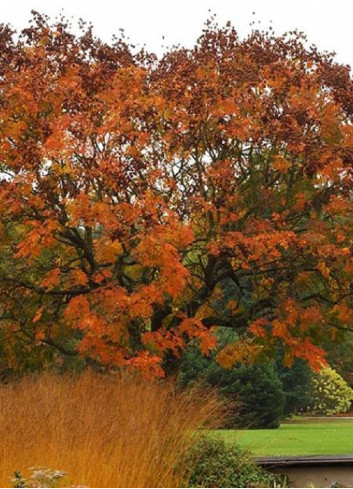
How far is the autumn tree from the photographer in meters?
14.0

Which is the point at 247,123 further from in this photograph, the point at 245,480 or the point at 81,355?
the point at 245,480

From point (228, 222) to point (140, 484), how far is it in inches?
265

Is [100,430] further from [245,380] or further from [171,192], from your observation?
[245,380]

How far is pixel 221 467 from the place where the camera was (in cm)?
1094

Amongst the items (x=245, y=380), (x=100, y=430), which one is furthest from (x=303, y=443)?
(x=100, y=430)

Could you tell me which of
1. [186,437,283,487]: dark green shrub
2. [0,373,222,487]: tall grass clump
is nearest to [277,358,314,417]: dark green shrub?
[186,437,283,487]: dark green shrub

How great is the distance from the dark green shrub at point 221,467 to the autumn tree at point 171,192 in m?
2.73

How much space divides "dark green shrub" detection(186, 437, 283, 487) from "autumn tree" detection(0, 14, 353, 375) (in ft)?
8.96

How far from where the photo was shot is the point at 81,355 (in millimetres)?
13797

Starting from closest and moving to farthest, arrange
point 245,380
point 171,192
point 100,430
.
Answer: point 100,430
point 171,192
point 245,380

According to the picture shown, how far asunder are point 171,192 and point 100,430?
6432 millimetres

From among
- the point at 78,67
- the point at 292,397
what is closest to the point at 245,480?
the point at 78,67

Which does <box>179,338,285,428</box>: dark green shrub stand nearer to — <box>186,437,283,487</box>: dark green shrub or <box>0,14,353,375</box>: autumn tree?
<box>0,14,353,375</box>: autumn tree

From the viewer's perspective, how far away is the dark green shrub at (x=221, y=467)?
10672mm
